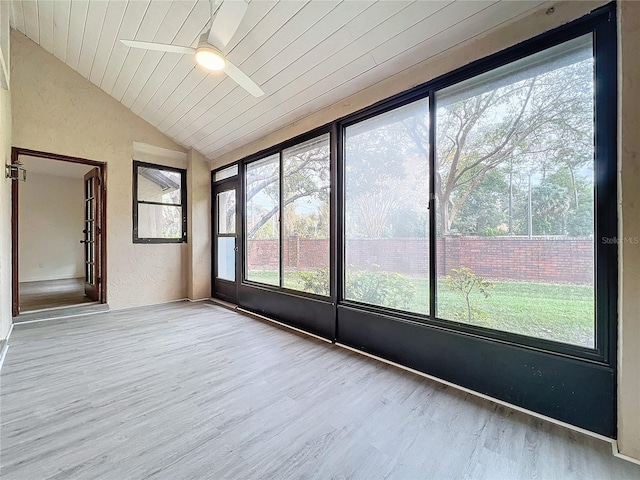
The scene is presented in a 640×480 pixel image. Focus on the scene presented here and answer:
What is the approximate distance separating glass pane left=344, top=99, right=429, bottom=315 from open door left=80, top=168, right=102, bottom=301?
13.2 feet

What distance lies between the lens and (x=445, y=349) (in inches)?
87.0

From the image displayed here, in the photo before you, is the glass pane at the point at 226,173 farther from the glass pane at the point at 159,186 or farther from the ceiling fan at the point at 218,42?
the ceiling fan at the point at 218,42

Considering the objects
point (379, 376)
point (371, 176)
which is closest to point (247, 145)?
point (371, 176)

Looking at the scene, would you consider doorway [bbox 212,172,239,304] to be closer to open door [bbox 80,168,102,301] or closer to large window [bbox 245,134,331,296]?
large window [bbox 245,134,331,296]

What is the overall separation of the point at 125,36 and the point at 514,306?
15.0 feet

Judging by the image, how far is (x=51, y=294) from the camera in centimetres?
506

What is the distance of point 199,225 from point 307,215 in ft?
8.69

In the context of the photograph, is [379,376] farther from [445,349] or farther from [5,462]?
[5,462]

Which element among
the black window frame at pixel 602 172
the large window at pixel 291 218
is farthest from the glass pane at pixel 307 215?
the black window frame at pixel 602 172

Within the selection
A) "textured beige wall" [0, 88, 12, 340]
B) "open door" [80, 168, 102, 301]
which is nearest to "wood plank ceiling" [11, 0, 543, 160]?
"textured beige wall" [0, 88, 12, 340]

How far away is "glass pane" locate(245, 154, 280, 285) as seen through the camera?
13.1 feet

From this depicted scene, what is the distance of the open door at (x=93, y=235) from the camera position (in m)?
4.41

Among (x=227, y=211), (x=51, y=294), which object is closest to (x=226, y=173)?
(x=227, y=211)

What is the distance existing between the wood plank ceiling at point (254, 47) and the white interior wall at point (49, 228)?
166 inches
